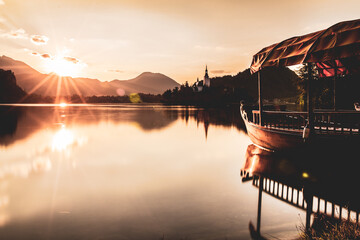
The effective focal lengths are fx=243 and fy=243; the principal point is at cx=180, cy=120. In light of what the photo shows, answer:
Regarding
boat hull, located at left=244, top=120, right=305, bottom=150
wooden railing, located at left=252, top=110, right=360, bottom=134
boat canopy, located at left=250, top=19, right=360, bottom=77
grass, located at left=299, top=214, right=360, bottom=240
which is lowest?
grass, located at left=299, top=214, right=360, bottom=240

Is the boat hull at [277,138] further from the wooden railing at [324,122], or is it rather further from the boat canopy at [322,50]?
the boat canopy at [322,50]

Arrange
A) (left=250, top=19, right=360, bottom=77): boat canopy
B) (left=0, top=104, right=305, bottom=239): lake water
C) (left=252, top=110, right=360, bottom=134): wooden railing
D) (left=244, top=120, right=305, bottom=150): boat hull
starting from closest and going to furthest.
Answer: (left=0, top=104, right=305, bottom=239): lake water → (left=250, top=19, right=360, bottom=77): boat canopy → (left=252, top=110, right=360, bottom=134): wooden railing → (left=244, top=120, right=305, bottom=150): boat hull

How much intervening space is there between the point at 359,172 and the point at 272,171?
303 cm

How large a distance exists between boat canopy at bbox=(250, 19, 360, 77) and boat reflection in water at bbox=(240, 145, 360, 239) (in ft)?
11.8

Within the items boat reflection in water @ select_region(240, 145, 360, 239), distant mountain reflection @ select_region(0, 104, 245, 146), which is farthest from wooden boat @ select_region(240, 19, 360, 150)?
distant mountain reflection @ select_region(0, 104, 245, 146)

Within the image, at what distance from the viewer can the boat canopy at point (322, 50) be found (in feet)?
24.9

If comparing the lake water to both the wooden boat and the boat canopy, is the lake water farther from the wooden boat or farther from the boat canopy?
the boat canopy

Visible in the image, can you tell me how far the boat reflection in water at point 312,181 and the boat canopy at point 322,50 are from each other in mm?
3591

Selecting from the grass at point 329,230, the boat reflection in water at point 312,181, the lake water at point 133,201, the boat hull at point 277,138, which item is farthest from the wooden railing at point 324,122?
the grass at point 329,230

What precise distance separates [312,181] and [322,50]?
4.57m

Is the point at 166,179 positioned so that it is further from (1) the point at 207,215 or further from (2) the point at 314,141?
(2) the point at 314,141

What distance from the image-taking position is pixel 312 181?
862cm

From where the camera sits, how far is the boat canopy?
7.60m

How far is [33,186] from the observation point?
30.8ft
